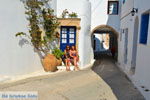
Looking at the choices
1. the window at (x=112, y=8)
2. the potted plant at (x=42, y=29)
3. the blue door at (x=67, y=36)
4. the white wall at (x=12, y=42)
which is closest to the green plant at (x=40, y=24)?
the potted plant at (x=42, y=29)

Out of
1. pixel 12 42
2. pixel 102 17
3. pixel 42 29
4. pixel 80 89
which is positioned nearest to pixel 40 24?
pixel 42 29

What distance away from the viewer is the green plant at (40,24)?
8.18 metres

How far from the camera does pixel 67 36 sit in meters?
10.7

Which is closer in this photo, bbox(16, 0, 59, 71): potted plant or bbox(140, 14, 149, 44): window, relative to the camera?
bbox(140, 14, 149, 44): window

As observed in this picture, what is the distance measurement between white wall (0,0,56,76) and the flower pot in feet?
2.94

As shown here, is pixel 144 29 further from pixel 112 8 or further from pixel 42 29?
pixel 112 8

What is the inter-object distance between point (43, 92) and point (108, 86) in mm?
2537

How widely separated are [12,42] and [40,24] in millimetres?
2271

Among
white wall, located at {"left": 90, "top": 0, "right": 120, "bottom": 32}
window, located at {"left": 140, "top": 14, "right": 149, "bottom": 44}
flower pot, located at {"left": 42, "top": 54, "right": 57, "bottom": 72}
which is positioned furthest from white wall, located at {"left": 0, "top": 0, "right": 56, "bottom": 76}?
white wall, located at {"left": 90, "top": 0, "right": 120, "bottom": 32}

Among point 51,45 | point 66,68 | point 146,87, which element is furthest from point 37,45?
point 146,87

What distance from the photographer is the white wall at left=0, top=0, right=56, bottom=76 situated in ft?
22.1

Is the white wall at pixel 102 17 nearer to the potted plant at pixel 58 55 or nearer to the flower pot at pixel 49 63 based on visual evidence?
the potted plant at pixel 58 55

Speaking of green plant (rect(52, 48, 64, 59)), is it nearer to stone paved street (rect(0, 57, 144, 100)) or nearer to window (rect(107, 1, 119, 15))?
stone paved street (rect(0, 57, 144, 100))

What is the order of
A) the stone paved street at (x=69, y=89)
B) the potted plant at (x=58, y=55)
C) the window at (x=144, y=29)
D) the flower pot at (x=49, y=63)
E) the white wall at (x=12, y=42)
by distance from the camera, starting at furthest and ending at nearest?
the potted plant at (x=58, y=55), the flower pot at (x=49, y=63), the white wall at (x=12, y=42), the window at (x=144, y=29), the stone paved street at (x=69, y=89)
